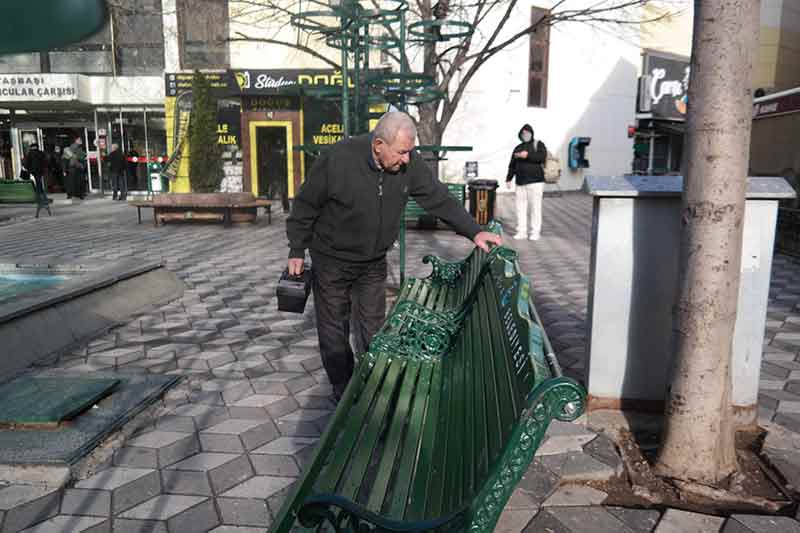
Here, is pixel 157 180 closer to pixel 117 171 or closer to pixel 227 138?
pixel 117 171

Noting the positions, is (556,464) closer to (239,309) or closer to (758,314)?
(758,314)

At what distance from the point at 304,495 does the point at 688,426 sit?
6.34 ft

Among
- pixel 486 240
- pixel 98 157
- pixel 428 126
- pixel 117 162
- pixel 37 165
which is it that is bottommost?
pixel 486 240

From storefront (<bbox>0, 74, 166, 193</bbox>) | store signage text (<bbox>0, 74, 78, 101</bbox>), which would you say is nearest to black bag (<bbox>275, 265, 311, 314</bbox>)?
storefront (<bbox>0, 74, 166, 193</bbox>)

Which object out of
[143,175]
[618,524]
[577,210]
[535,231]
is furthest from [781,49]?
[618,524]

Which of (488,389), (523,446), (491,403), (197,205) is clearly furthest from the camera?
(197,205)

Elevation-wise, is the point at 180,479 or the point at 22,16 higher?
the point at 22,16

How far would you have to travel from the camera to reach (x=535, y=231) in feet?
38.3

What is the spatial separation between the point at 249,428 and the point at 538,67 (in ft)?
69.9

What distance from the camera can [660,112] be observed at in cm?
3061

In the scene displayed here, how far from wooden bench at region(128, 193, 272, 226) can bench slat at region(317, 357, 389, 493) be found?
11.7m

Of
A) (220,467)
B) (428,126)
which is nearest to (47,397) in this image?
(220,467)

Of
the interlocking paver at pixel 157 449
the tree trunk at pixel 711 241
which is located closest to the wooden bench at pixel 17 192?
the interlocking paver at pixel 157 449

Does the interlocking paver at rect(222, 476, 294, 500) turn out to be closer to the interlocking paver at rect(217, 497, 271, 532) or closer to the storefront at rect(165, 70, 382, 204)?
the interlocking paver at rect(217, 497, 271, 532)
